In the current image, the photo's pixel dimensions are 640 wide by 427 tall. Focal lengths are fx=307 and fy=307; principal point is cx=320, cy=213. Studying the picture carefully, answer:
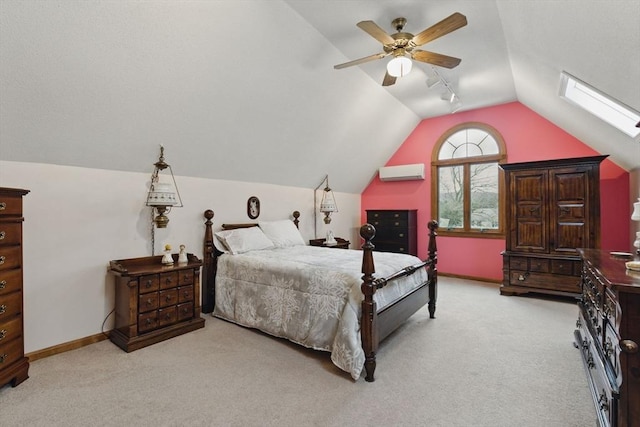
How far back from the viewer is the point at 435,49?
3.35m

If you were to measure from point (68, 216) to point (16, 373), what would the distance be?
1.23 metres

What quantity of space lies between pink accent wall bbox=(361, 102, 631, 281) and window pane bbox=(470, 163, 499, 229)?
289mm

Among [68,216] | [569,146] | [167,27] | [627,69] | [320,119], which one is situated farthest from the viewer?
[569,146]

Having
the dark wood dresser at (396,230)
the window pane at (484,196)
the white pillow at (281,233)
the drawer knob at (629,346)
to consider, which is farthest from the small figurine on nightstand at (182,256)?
the window pane at (484,196)

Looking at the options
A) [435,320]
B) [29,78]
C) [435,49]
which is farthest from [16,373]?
[435,49]

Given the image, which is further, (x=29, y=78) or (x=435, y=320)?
(x=435, y=320)

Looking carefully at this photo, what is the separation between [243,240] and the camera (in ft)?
12.2

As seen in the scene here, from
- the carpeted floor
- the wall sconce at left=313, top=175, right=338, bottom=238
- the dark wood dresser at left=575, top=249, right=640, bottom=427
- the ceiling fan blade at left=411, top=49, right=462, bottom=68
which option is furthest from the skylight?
the wall sconce at left=313, top=175, right=338, bottom=238

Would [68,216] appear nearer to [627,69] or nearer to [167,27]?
[167,27]

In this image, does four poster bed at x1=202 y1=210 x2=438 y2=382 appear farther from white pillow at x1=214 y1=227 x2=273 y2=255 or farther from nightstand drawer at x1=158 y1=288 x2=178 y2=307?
nightstand drawer at x1=158 y1=288 x2=178 y2=307

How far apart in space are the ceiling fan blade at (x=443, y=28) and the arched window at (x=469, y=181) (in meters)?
3.33

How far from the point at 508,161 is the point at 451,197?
1047 mm

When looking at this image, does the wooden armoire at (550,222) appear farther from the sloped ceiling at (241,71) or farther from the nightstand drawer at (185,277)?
the nightstand drawer at (185,277)

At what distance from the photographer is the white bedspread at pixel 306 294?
2.31m
